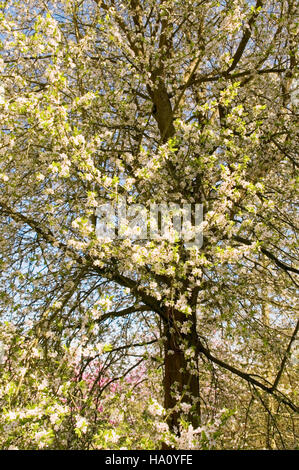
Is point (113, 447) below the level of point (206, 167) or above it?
below

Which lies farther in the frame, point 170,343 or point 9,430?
point 170,343

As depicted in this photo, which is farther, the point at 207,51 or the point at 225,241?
the point at 207,51

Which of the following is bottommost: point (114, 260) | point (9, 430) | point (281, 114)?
point (9, 430)

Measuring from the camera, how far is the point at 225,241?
4.36 meters

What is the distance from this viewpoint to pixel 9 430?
2668 millimetres
